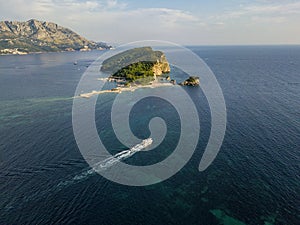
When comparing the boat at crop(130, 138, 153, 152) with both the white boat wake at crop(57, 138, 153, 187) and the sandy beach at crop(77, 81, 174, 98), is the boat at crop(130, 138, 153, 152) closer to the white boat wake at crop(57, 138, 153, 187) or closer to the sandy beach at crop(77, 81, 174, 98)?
the white boat wake at crop(57, 138, 153, 187)

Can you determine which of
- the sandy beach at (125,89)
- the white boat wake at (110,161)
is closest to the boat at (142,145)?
the white boat wake at (110,161)

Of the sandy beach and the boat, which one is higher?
the sandy beach

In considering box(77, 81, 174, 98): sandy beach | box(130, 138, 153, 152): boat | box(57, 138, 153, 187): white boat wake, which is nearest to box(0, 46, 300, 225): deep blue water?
box(57, 138, 153, 187): white boat wake

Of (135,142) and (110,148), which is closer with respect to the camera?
(110,148)

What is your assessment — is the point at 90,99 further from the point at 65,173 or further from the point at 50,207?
the point at 50,207

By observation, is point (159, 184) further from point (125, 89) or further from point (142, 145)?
point (125, 89)

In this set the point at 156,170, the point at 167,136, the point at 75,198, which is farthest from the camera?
the point at 167,136

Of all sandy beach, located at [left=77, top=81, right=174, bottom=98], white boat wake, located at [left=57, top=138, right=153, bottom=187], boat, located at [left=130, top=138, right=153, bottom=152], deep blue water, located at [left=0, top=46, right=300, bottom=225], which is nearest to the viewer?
deep blue water, located at [left=0, top=46, right=300, bottom=225]

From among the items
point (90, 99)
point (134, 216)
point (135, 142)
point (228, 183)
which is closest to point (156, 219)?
point (134, 216)

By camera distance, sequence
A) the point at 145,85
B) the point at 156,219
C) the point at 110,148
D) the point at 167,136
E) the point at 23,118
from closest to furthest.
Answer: the point at 156,219, the point at 110,148, the point at 167,136, the point at 23,118, the point at 145,85
